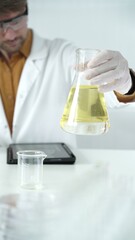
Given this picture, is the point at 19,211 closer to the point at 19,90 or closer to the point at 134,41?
the point at 19,90

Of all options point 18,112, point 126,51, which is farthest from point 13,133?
point 126,51

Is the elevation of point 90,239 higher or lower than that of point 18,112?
higher

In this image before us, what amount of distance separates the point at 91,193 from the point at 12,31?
33.5 inches

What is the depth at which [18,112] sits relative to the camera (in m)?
1.71

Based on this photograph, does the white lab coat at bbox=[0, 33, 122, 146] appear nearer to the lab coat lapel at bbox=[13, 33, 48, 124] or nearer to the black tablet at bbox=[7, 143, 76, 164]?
the lab coat lapel at bbox=[13, 33, 48, 124]

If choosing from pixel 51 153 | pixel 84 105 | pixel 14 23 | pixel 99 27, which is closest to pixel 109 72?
pixel 84 105

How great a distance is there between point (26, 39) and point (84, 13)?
1.73 feet

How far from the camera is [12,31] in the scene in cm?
159

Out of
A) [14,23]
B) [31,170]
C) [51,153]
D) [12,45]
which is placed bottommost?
[51,153]

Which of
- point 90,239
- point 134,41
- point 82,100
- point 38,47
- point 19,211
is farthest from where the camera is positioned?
point 134,41

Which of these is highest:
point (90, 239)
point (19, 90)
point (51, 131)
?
point (90, 239)

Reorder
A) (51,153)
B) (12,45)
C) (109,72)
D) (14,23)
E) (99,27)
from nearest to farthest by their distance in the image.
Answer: (109,72)
(51,153)
(14,23)
(12,45)
(99,27)

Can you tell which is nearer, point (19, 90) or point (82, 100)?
point (82, 100)

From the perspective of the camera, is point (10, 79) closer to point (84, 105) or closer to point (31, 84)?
point (31, 84)
